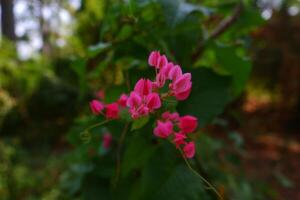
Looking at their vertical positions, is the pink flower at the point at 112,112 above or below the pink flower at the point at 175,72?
below

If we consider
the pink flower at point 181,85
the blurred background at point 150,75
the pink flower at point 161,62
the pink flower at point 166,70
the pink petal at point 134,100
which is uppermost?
the pink flower at point 161,62

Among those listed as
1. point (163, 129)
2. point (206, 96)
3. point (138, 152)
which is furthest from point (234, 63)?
point (163, 129)

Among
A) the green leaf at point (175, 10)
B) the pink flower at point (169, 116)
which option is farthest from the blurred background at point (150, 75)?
the pink flower at point (169, 116)

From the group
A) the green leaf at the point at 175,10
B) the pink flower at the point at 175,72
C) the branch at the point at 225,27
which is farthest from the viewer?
the branch at the point at 225,27

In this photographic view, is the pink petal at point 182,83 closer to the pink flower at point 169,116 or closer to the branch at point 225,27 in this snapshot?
the pink flower at point 169,116

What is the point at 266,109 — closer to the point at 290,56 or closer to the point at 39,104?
the point at 290,56

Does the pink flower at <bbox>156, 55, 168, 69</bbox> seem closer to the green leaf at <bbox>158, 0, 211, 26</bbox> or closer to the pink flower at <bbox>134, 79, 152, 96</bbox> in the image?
the pink flower at <bbox>134, 79, 152, 96</bbox>

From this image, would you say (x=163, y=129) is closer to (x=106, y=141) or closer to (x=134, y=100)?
(x=134, y=100)

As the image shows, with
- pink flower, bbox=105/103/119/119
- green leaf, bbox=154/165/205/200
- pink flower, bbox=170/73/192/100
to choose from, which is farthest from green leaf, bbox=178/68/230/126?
pink flower, bbox=170/73/192/100

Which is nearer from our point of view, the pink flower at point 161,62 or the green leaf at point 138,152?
the pink flower at point 161,62
